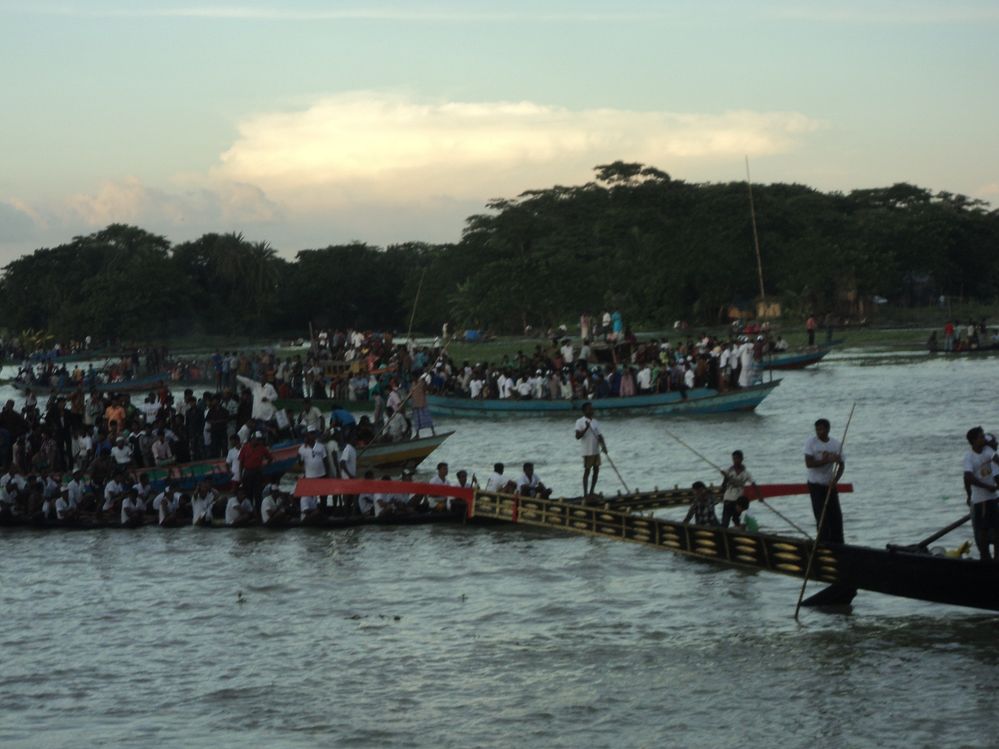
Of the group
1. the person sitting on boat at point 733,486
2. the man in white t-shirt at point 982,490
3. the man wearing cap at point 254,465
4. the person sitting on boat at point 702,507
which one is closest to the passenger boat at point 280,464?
the man wearing cap at point 254,465

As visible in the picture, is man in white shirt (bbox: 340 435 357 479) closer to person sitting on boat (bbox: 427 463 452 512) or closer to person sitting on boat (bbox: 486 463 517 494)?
person sitting on boat (bbox: 427 463 452 512)

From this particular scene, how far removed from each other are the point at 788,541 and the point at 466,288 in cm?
7533

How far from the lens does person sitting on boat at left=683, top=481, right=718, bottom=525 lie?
19.0 m

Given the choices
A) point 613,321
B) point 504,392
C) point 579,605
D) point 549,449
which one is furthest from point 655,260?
point 579,605

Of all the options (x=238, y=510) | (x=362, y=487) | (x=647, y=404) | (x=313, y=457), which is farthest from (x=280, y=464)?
(x=647, y=404)

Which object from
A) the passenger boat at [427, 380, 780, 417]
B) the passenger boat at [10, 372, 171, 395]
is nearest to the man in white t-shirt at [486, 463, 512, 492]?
the passenger boat at [427, 380, 780, 417]

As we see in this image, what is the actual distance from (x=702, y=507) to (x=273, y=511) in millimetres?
7299

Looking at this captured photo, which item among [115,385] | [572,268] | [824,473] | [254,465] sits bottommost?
[824,473]

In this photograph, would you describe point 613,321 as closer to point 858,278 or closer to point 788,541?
point 858,278

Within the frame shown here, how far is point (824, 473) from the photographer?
53.0 feet

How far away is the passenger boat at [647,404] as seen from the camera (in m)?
41.1

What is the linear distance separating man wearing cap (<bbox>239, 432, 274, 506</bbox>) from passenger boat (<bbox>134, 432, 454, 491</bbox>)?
1353mm

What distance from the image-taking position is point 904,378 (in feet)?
178

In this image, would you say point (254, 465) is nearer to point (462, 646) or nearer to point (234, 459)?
point (234, 459)
